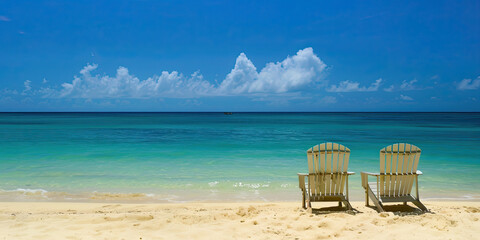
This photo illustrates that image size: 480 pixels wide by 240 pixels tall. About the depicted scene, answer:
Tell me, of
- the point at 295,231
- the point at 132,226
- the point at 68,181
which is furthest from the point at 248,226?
the point at 68,181

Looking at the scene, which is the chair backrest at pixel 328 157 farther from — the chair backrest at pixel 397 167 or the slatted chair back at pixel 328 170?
the chair backrest at pixel 397 167

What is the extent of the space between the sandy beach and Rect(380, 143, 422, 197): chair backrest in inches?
16.4

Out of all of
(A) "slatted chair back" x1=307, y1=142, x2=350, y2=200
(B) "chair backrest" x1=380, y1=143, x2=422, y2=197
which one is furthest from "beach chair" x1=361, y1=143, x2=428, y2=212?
(A) "slatted chair back" x1=307, y1=142, x2=350, y2=200

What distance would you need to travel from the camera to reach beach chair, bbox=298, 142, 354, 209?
5543 mm

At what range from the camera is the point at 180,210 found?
580cm

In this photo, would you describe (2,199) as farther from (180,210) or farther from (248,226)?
(248,226)

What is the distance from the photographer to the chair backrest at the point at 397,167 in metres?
5.47

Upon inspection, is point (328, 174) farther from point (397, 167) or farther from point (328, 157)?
point (397, 167)

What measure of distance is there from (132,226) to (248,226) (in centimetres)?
172

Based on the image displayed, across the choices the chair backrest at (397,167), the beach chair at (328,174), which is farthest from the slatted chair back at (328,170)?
the chair backrest at (397,167)

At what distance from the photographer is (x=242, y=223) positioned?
15.8 ft

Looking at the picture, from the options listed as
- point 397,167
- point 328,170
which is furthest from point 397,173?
point 328,170

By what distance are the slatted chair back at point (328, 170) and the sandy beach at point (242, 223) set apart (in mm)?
375

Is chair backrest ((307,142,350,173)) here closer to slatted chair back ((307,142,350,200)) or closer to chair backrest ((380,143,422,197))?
slatted chair back ((307,142,350,200))
